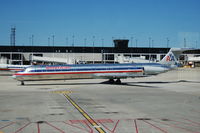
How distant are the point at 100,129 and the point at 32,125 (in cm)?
332

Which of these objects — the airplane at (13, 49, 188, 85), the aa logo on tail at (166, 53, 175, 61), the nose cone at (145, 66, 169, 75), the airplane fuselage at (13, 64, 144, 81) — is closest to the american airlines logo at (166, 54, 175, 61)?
the aa logo on tail at (166, 53, 175, 61)

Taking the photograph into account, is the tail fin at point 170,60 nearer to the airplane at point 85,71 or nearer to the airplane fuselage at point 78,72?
the airplane at point 85,71

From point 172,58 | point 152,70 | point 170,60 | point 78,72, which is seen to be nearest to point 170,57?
point 172,58

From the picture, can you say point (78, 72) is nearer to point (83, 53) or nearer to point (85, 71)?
point (85, 71)

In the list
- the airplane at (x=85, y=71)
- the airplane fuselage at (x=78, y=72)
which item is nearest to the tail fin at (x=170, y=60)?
the airplane at (x=85, y=71)

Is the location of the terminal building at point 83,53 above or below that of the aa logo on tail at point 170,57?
above

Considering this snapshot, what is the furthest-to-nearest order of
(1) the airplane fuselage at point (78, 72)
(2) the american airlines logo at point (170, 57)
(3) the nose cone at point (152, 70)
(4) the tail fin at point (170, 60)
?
(2) the american airlines logo at point (170, 57)
(4) the tail fin at point (170, 60)
(3) the nose cone at point (152, 70)
(1) the airplane fuselage at point (78, 72)

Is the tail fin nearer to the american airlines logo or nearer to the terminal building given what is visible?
the american airlines logo

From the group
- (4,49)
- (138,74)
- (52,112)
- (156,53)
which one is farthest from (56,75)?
(156,53)

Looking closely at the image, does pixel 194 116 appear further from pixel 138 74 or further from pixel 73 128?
pixel 138 74

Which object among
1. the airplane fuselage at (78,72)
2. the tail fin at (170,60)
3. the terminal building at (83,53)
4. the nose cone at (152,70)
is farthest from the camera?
the terminal building at (83,53)

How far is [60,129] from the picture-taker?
1183cm

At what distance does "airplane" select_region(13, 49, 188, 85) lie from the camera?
39156mm

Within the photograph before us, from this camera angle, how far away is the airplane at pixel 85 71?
39.2m
